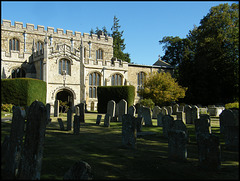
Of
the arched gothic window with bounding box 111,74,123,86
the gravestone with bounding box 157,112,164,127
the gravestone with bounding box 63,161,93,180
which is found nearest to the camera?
the gravestone with bounding box 63,161,93,180

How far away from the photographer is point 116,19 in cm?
4884

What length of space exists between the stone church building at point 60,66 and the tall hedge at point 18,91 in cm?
368

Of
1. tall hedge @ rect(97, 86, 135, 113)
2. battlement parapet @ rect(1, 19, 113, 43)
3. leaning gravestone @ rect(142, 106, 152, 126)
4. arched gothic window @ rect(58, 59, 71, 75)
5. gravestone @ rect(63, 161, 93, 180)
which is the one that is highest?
battlement parapet @ rect(1, 19, 113, 43)

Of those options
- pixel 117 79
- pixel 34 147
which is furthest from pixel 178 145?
pixel 117 79

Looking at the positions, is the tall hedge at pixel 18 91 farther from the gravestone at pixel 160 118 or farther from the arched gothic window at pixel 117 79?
the gravestone at pixel 160 118

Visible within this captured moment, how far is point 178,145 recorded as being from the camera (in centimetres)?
574

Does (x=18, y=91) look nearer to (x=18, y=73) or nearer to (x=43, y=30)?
(x=18, y=73)

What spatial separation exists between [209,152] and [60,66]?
22.8 m

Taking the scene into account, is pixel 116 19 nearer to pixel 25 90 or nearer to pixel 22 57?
pixel 22 57

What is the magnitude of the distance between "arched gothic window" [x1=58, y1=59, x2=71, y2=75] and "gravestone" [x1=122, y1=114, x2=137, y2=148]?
19.5 meters

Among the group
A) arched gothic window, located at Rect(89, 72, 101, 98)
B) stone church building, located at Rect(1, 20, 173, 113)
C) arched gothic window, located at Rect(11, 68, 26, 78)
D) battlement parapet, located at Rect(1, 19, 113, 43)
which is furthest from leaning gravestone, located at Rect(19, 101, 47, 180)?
battlement parapet, located at Rect(1, 19, 113, 43)

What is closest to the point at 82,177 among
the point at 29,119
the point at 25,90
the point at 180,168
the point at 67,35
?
the point at 29,119

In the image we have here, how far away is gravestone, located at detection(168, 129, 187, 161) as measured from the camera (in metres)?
5.64

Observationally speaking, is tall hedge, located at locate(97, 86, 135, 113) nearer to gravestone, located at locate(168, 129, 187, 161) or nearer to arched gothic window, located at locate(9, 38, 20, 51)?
arched gothic window, located at locate(9, 38, 20, 51)
